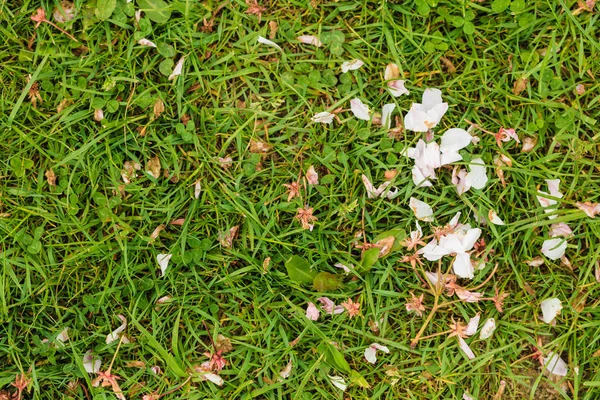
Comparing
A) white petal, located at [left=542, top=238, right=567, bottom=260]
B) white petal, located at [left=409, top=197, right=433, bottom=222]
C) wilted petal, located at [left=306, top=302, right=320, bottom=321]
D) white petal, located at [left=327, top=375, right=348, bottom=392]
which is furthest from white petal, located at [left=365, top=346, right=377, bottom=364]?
white petal, located at [left=542, top=238, right=567, bottom=260]

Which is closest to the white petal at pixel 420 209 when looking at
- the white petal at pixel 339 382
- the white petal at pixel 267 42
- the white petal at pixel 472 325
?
the white petal at pixel 472 325

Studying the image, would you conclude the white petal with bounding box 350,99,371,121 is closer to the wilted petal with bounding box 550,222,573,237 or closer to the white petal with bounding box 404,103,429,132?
the white petal with bounding box 404,103,429,132

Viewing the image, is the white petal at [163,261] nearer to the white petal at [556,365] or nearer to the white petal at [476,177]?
the white petal at [476,177]

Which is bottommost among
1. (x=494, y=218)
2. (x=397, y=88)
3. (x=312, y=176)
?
(x=494, y=218)

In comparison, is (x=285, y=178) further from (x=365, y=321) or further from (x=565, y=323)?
(x=565, y=323)

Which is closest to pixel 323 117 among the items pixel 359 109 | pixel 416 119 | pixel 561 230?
pixel 359 109

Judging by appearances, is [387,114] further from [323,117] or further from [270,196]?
[270,196]

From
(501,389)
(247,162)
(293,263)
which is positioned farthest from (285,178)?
(501,389)
